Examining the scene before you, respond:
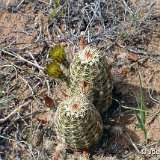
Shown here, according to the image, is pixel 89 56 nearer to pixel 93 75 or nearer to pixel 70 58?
pixel 93 75

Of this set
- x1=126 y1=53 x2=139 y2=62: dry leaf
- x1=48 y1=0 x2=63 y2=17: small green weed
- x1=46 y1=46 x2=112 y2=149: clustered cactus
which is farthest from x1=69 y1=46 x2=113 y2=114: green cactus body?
x1=48 y1=0 x2=63 y2=17: small green weed

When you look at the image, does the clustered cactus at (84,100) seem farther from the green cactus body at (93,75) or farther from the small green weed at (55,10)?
the small green weed at (55,10)

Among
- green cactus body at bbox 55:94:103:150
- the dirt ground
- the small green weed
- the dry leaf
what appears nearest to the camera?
green cactus body at bbox 55:94:103:150

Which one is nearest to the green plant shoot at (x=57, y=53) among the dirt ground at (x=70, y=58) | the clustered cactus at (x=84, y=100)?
the clustered cactus at (x=84, y=100)

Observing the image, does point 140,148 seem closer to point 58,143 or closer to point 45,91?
point 58,143

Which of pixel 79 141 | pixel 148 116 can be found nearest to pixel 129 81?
pixel 148 116

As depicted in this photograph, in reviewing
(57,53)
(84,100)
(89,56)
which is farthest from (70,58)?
(84,100)

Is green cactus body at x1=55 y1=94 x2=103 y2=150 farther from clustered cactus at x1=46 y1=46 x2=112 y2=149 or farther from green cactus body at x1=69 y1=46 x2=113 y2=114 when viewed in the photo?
green cactus body at x1=69 y1=46 x2=113 y2=114
